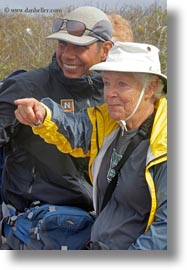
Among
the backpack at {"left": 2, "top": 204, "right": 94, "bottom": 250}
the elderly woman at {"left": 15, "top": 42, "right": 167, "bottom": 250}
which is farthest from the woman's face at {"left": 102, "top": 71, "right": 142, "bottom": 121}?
the backpack at {"left": 2, "top": 204, "right": 94, "bottom": 250}

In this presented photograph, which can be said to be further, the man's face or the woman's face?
the man's face

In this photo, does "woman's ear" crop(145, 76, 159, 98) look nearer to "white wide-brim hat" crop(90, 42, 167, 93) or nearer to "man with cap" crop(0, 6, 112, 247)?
"white wide-brim hat" crop(90, 42, 167, 93)

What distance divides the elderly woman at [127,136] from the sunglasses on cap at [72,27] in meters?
0.13

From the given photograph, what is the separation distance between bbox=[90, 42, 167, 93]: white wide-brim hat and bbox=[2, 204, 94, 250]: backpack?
0.52m

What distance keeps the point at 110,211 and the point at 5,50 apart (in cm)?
66

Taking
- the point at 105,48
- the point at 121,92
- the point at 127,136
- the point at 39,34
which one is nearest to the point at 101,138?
the point at 127,136

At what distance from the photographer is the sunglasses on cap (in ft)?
5.59

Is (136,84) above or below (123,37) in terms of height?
below

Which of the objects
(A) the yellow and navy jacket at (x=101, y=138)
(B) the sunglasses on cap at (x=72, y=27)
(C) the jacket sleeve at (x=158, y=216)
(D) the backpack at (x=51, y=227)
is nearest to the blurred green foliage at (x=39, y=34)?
(B) the sunglasses on cap at (x=72, y=27)

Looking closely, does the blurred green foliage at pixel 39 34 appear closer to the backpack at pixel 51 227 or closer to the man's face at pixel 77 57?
the man's face at pixel 77 57

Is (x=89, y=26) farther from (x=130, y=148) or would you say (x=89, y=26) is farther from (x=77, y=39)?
(x=130, y=148)
